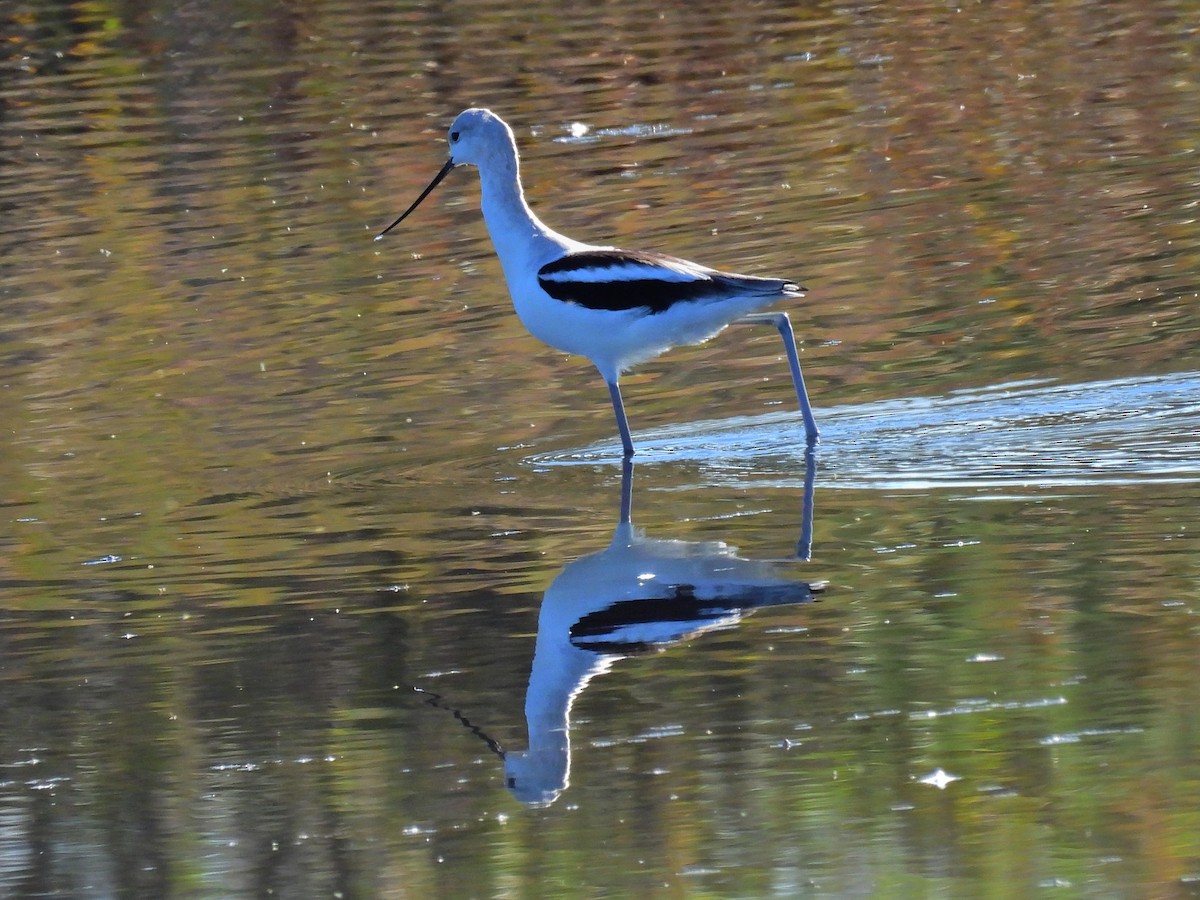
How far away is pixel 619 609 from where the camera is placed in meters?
5.89

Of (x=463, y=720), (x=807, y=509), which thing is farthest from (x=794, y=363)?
(x=463, y=720)

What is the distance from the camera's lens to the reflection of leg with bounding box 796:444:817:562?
642 cm

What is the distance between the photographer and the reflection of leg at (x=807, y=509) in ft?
21.1

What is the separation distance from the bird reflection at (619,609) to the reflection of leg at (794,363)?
3.49ft

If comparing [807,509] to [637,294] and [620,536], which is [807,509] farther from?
[637,294]

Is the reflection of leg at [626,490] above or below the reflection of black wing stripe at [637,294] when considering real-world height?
below

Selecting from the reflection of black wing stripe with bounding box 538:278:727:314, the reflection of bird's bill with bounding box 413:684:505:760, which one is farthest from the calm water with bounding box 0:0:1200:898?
the reflection of black wing stripe with bounding box 538:278:727:314

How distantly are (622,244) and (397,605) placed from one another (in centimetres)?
596

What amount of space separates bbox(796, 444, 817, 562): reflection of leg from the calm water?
4 cm

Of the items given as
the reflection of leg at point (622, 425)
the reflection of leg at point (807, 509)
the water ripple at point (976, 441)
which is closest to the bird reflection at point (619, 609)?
the reflection of leg at point (807, 509)

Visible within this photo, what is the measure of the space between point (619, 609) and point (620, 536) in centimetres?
88

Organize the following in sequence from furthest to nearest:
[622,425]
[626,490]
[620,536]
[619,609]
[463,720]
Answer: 1. [622,425]
2. [626,490]
3. [620,536]
4. [619,609]
5. [463,720]

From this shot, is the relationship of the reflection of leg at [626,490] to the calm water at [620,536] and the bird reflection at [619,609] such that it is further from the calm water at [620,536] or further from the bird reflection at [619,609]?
the bird reflection at [619,609]

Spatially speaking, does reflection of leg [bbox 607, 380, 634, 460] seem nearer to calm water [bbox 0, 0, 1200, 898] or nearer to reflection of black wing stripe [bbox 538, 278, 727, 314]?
calm water [bbox 0, 0, 1200, 898]
